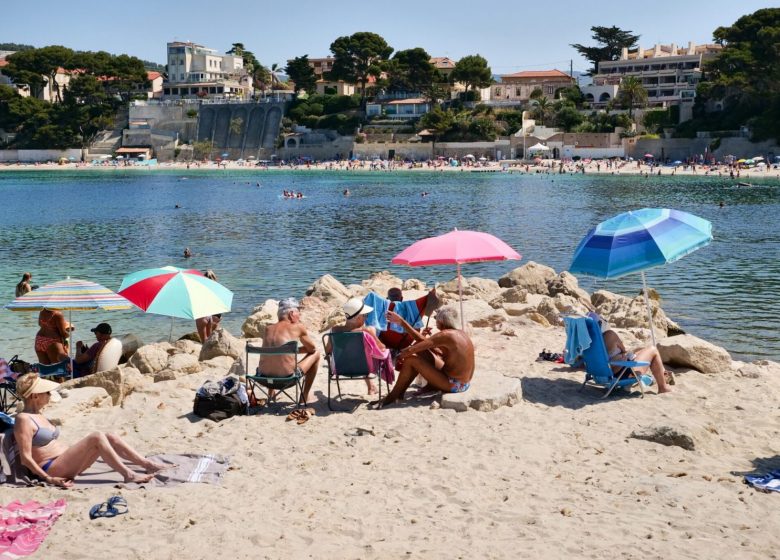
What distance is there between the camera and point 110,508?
5.03m

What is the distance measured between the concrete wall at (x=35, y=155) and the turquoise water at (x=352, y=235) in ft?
143

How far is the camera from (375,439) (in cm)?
628

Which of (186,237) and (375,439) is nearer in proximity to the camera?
(375,439)

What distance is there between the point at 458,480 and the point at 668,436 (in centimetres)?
174

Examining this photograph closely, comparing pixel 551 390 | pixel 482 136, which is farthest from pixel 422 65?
pixel 551 390

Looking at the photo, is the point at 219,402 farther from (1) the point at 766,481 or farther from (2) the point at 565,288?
(2) the point at 565,288

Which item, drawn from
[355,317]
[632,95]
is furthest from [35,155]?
[355,317]

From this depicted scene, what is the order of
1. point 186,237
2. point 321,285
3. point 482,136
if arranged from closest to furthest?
point 321,285 → point 186,237 → point 482,136

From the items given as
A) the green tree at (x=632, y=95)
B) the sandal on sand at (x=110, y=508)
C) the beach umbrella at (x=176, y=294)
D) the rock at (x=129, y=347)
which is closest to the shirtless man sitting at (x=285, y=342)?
the beach umbrella at (x=176, y=294)

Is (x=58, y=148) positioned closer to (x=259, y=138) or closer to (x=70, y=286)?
(x=259, y=138)

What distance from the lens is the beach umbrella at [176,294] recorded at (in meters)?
8.80

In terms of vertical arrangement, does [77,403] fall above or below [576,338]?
below

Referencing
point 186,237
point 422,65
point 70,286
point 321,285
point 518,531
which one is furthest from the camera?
point 422,65

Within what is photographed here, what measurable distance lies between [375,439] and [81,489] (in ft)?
6.95
